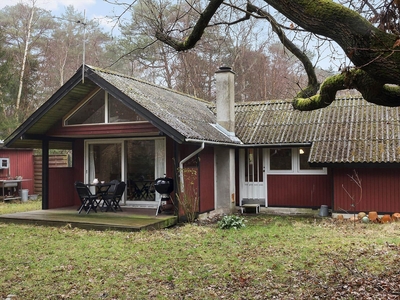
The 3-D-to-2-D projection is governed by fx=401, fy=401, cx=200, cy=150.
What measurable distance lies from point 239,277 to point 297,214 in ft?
24.0

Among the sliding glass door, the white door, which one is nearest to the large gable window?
the sliding glass door

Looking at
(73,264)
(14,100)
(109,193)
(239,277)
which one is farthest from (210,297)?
(14,100)

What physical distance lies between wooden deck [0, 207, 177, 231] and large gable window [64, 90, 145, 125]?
2553 millimetres

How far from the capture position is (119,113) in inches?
436

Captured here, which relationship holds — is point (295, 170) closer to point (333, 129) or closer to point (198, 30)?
point (333, 129)

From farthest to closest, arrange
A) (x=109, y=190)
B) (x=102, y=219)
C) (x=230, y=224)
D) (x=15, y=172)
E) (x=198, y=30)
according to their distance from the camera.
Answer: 1. (x=15, y=172)
2. (x=109, y=190)
3. (x=102, y=219)
4. (x=230, y=224)
5. (x=198, y=30)

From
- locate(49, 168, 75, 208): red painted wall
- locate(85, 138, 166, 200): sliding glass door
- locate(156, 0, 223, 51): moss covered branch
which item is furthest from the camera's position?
locate(49, 168, 75, 208): red painted wall

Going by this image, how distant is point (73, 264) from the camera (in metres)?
6.63

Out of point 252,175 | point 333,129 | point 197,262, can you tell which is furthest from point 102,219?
point 333,129

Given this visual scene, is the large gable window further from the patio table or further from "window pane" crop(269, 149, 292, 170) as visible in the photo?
"window pane" crop(269, 149, 292, 170)

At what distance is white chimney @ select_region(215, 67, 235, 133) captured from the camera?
1302 cm

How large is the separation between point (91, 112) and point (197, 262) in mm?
6325

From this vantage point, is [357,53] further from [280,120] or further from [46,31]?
[46,31]

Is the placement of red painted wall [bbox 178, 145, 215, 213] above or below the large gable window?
below
